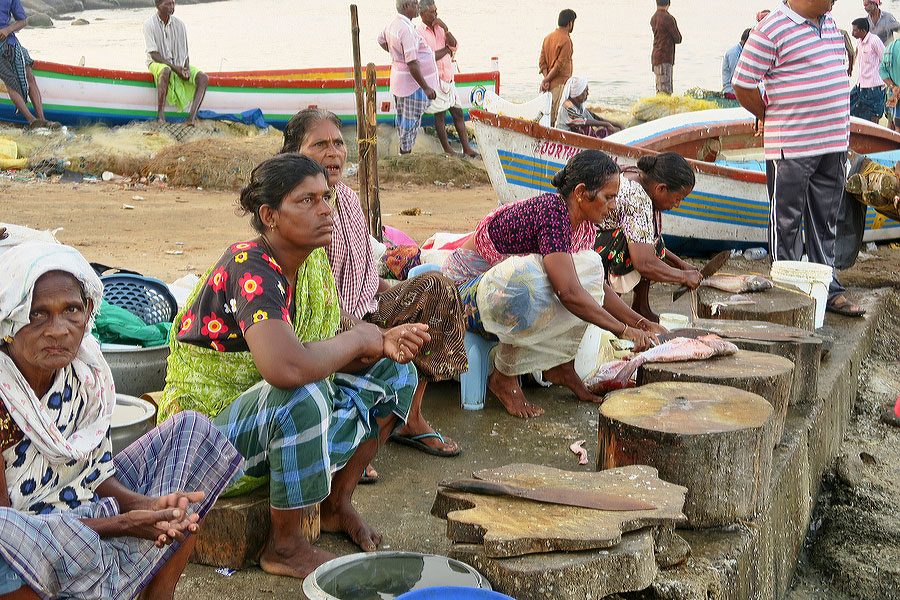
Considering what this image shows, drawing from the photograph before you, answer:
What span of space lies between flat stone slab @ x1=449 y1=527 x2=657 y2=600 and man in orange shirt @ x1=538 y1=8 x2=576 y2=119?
33.4 feet

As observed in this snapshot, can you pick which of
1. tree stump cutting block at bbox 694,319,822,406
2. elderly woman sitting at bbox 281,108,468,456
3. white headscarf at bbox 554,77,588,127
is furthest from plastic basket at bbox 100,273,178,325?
white headscarf at bbox 554,77,588,127

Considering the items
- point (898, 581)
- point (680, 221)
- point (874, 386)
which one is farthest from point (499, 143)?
point (898, 581)

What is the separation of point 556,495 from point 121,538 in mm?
1114

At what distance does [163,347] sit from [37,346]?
64.8 inches

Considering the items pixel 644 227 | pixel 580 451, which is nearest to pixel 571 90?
pixel 644 227

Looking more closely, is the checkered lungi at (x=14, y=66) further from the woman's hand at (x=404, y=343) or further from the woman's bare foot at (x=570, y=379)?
the woman's hand at (x=404, y=343)

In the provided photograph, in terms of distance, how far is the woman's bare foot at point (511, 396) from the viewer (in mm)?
3938

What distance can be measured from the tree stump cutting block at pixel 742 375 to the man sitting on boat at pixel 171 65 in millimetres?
9707

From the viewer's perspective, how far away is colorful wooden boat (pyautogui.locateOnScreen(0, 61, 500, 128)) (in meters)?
12.4

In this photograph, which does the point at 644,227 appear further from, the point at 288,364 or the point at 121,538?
the point at 121,538

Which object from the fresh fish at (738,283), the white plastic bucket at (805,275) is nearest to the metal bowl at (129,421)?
the fresh fish at (738,283)

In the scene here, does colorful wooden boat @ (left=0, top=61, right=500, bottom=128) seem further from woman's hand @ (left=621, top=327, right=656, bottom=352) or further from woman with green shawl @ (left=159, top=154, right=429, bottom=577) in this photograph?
woman with green shawl @ (left=159, top=154, right=429, bottom=577)

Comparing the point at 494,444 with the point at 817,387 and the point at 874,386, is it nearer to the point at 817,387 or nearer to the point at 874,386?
the point at 817,387

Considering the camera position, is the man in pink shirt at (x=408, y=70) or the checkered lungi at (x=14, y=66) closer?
the man in pink shirt at (x=408, y=70)
